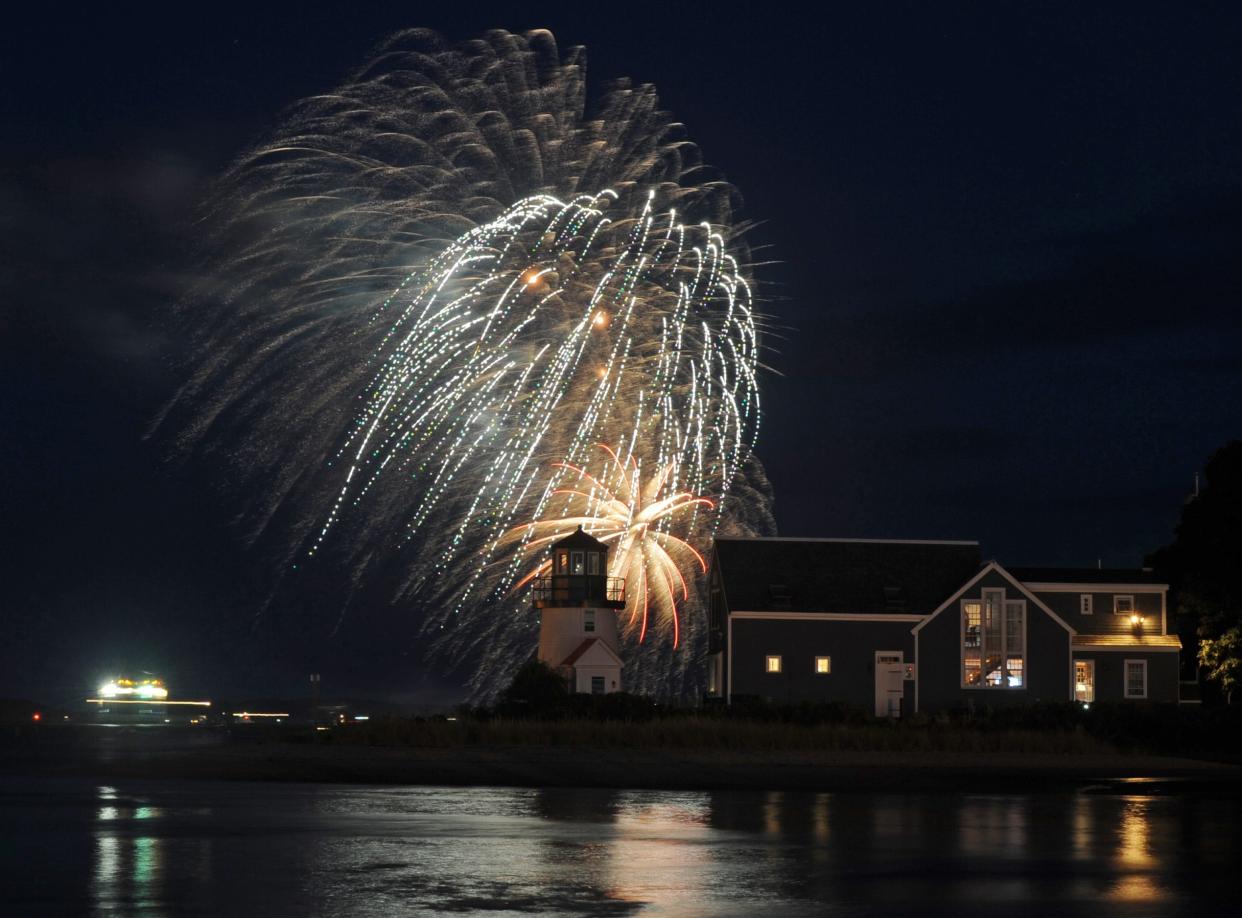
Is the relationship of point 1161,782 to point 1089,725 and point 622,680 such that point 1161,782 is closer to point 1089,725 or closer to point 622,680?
point 1089,725

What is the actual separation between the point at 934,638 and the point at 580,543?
12.8m

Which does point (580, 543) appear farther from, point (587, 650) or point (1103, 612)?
point (1103, 612)

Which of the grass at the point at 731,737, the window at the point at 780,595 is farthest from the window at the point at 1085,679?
the grass at the point at 731,737

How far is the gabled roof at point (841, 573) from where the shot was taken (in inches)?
2157

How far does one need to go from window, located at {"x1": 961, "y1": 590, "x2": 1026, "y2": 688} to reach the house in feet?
0.11

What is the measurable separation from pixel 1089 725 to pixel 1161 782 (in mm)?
12591

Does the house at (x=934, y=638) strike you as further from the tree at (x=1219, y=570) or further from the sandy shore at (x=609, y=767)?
the sandy shore at (x=609, y=767)

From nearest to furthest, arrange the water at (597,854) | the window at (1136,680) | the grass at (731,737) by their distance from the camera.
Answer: the water at (597,854) → the grass at (731,737) → the window at (1136,680)

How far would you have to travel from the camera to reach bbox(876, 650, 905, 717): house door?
177ft

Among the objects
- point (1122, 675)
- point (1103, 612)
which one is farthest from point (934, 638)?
point (1122, 675)

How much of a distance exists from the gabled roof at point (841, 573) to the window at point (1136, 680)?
631 cm

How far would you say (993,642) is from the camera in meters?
54.1

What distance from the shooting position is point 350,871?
16297mm

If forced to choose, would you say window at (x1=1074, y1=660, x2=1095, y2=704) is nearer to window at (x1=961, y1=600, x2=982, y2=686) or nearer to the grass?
window at (x1=961, y1=600, x2=982, y2=686)
